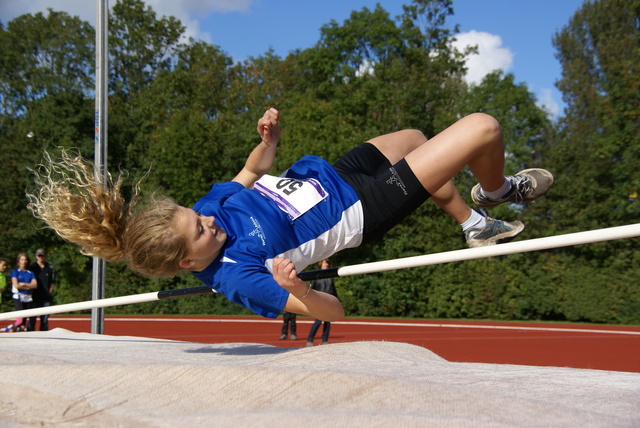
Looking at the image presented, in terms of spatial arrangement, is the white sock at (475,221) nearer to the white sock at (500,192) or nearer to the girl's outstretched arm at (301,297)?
the white sock at (500,192)

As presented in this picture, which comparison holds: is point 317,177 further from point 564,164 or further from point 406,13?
point 406,13

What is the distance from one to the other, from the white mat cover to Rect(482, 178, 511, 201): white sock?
0.89 meters

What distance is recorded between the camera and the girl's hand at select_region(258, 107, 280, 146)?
3441 millimetres

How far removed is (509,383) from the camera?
2734 millimetres

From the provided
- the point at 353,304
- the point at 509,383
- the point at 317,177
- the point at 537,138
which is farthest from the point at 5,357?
the point at 537,138

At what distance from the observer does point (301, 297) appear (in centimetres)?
278

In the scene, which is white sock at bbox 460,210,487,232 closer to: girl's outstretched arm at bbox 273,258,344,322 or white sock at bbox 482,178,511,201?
white sock at bbox 482,178,511,201

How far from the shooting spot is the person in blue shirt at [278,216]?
283cm

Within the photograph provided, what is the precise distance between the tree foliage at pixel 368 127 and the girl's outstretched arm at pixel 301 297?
21.7 ft

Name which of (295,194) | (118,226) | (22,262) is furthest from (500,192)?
(22,262)

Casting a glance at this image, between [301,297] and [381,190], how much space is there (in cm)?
66

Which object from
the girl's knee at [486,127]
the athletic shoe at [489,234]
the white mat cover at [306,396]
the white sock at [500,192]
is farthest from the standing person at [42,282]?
the girl's knee at [486,127]

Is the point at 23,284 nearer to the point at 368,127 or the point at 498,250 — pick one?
the point at 498,250

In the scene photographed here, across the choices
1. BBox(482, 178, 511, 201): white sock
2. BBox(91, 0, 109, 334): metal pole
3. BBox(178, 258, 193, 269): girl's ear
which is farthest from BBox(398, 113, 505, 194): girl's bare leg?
BBox(91, 0, 109, 334): metal pole
